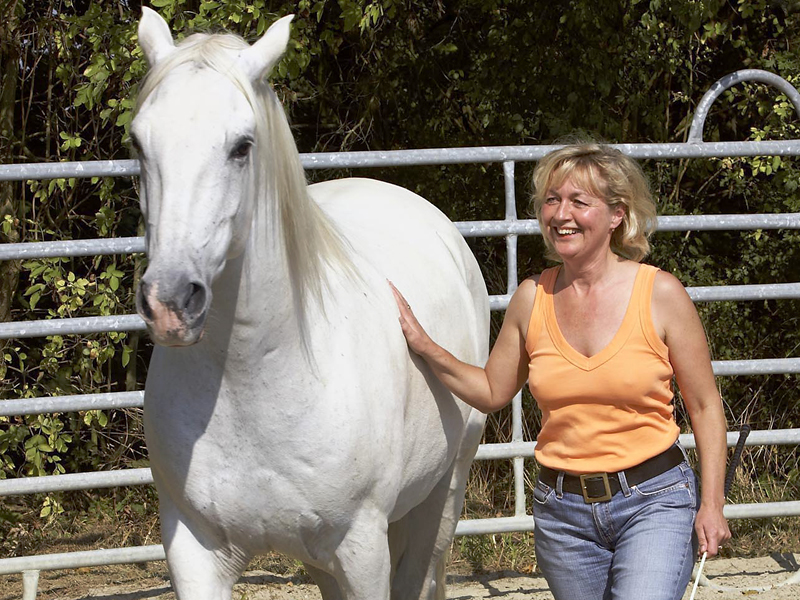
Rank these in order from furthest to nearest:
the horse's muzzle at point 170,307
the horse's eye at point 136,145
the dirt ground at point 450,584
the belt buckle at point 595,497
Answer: the dirt ground at point 450,584, the belt buckle at point 595,497, the horse's eye at point 136,145, the horse's muzzle at point 170,307

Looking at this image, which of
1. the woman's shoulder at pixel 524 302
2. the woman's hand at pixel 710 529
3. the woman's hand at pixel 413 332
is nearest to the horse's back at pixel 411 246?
the woman's hand at pixel 413 332

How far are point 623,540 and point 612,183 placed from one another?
840 millimetres

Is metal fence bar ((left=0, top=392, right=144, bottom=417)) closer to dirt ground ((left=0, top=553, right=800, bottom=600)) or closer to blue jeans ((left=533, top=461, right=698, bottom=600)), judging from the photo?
dirt ground ((left=0, top=553, right=800, bottom=600))

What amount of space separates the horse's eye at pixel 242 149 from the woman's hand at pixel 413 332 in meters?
0.83

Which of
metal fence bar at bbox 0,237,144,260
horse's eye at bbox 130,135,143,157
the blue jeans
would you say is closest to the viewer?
horse's eye at bbox 130,135,143,157

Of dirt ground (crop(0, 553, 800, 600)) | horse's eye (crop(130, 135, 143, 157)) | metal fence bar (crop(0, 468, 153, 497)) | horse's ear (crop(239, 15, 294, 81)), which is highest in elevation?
horse's ear (crop(239, 15, 294, 81))

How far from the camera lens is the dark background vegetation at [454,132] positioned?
5.00 metres

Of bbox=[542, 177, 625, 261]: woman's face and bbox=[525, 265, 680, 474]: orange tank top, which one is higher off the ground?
bbox=[542, 177, 625, 261]: woman's face

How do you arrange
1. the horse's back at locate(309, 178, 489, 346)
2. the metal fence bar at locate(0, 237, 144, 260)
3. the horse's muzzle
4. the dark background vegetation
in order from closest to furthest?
the horse's muzzle, the horse's back at locate(309, 178, 489, 346), the metal fence bar at locate(0, 237, 144, 260), the dark background vegetation

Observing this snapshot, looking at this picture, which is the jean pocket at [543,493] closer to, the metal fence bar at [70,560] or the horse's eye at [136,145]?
the horse's eye at [136,145]

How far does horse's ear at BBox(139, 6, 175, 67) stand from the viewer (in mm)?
2195

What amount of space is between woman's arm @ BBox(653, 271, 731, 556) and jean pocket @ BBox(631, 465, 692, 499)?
5 centimetres

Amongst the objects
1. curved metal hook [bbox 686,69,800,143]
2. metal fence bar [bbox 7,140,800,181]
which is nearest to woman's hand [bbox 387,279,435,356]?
metal fence bar [bbox 7,140,800,181]

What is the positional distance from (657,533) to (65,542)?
3.48 m
